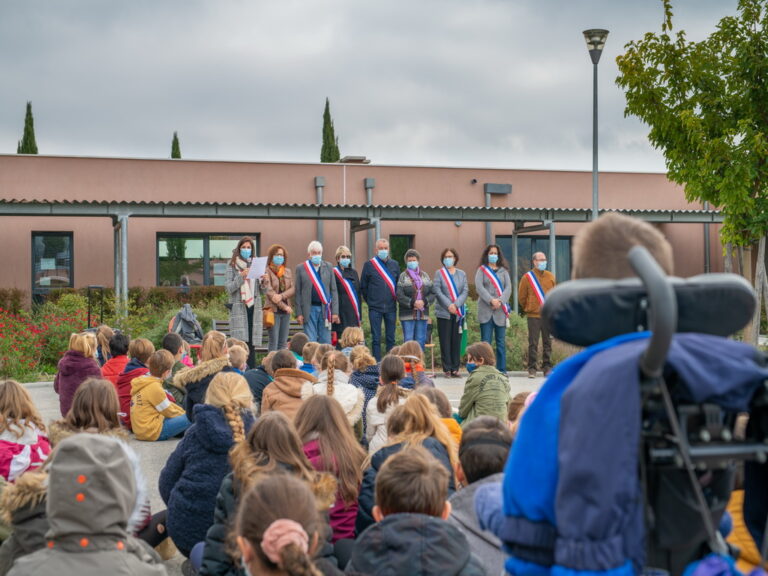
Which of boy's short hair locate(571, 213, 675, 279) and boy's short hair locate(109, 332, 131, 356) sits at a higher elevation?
boy's short hair locate(571, 213, 675, 279)

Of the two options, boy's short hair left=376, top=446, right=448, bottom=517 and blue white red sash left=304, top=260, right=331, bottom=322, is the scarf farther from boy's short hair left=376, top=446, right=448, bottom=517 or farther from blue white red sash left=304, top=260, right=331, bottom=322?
boy's short hair left=376, top=446, right=448, bottom=517

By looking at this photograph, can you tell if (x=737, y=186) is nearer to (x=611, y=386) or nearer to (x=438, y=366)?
(x=438, y=366)

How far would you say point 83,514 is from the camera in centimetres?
354

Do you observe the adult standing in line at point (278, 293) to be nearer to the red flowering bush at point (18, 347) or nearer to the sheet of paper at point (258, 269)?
the sheet of paper at point (258, 269)

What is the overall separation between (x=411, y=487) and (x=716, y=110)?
46.7 feet

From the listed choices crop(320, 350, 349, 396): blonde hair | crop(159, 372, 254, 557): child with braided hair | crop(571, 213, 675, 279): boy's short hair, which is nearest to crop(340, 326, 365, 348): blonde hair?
crop(320, 350, 349, 396): blonde hair

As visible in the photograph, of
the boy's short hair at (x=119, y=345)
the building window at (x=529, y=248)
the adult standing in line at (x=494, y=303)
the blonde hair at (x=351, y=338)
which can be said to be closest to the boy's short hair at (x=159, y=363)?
the boy's short hair at (x=119, y=345)

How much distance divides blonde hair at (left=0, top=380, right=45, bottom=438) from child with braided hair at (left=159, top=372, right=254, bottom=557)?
3.27 feet

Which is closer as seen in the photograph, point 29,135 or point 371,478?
point 371,478

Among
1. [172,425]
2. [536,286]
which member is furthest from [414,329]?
[172,425]

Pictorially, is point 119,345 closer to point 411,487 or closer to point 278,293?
point 278,293

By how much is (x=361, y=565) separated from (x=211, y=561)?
1336 millimetres

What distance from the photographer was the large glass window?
1164 inches

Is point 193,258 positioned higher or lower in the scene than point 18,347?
higher
